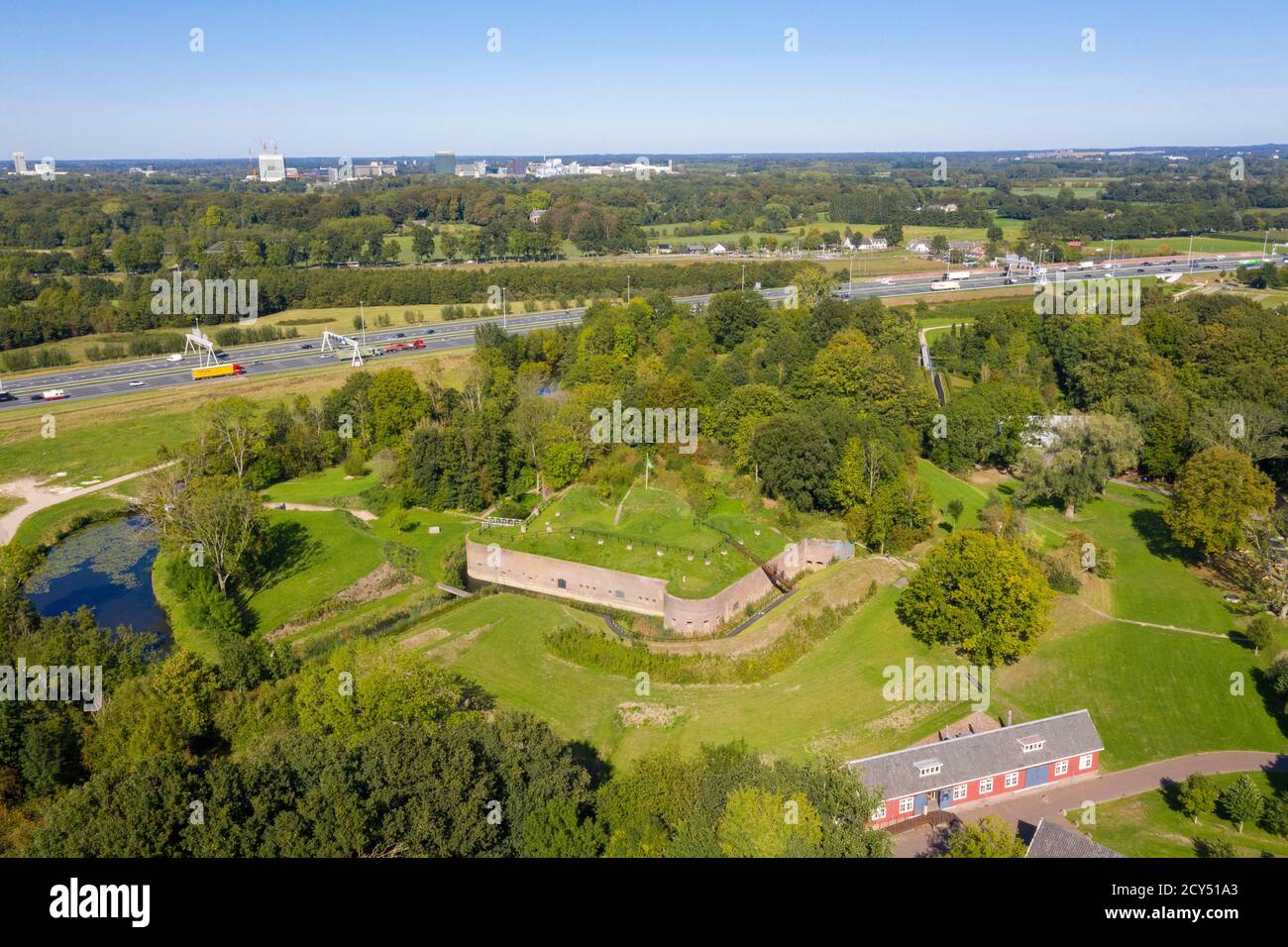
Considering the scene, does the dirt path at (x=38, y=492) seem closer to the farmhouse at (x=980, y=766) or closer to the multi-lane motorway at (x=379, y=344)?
the multi-lane motorway at (x=379, y=344)

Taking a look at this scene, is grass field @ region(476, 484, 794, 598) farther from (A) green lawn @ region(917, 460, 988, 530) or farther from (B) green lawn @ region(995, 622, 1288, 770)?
(B) green lawn @ region(995, 622, 1288, 770)

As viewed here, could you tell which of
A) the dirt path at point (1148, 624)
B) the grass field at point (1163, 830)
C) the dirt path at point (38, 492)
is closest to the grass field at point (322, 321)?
the dirt path at point (38, 492)

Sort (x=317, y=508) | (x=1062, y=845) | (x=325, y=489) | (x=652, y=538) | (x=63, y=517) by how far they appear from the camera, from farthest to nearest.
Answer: (x=325, y=489)
(x=317, y=508)
(x=63, y=517)
(x=652, y=538)
(x=1062, y=845)

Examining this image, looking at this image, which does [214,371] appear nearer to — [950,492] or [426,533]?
[426,533]

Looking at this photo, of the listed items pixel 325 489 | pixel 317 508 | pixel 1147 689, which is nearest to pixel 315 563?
pixel 317 508

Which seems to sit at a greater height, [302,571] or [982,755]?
[302,571]
